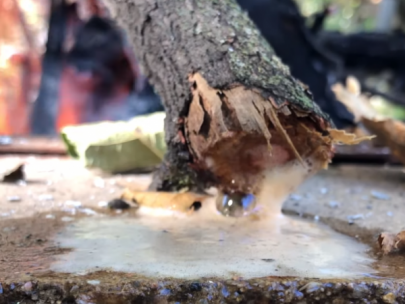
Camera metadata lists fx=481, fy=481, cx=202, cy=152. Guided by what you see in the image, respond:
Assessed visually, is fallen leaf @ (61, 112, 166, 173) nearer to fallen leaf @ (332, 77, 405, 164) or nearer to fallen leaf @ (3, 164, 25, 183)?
fallen leaf @ (3, 164, 25, 183)

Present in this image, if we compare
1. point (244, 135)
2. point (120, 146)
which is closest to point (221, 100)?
point (244, 135)

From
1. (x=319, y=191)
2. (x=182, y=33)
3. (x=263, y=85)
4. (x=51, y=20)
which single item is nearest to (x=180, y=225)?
(x=263, y=85)

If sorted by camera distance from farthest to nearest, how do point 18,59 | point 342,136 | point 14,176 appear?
point 18,59 < point 14,176 < point 342,136

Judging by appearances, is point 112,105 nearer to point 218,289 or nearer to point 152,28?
point 152,28

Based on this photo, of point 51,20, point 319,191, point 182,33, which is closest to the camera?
point 182,33

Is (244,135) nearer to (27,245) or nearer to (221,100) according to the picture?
(221,100)

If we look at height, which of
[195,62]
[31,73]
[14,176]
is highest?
[195,62]
